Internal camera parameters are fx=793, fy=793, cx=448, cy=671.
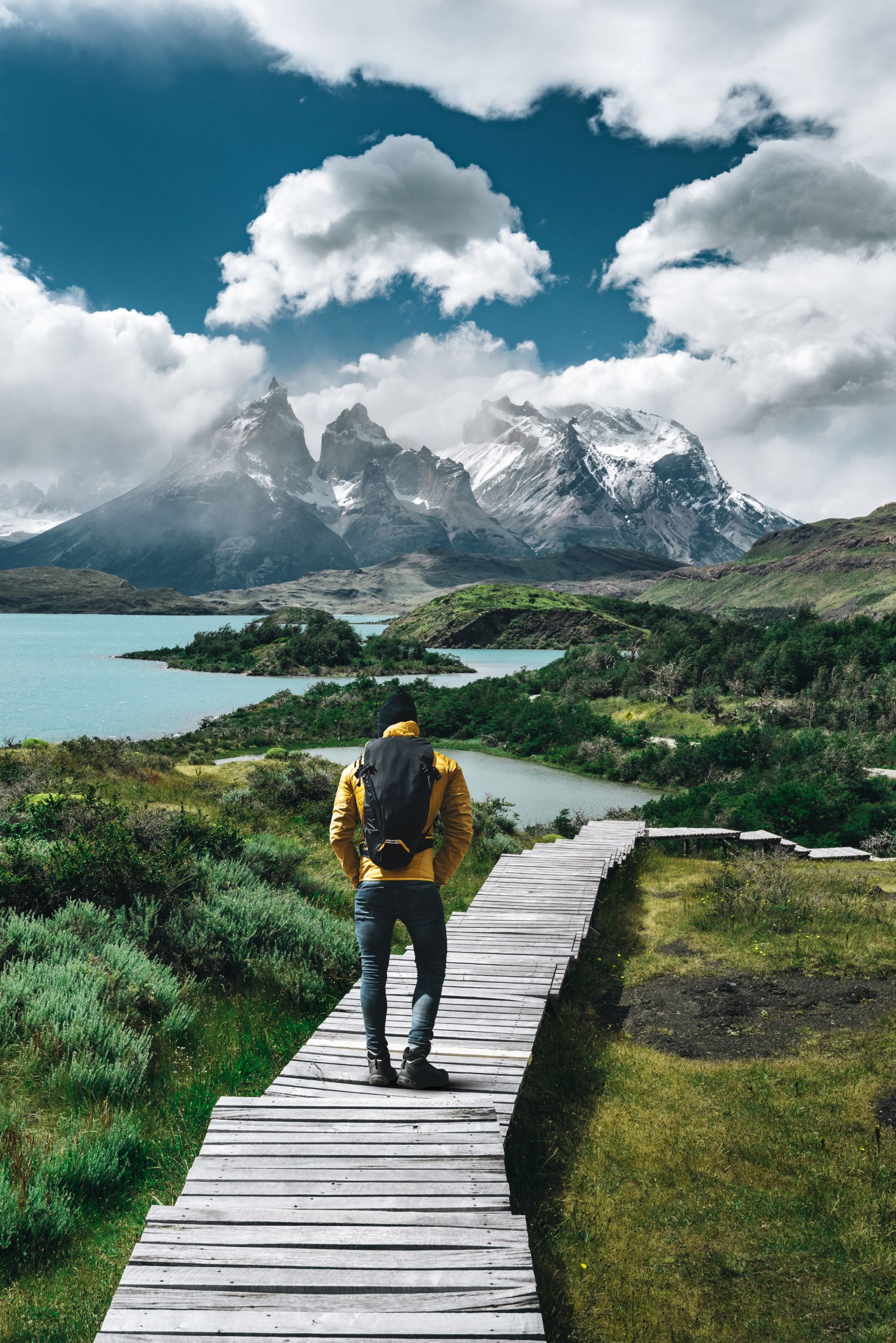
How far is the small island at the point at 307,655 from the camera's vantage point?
71.0 m

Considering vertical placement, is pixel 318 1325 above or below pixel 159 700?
above

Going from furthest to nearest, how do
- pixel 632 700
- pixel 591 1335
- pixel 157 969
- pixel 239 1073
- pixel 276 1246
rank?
1. pixel 632 700
2. pixel 157 969
3. pixel 239 1073
4. pixel 591 1335
5. pixel 276 1246

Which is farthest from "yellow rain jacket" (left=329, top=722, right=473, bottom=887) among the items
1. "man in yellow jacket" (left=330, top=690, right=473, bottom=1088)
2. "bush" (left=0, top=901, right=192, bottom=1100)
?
"bush" (left=0, top=901, right=192, bottom=1100)

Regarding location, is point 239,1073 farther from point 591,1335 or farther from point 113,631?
point 113,631

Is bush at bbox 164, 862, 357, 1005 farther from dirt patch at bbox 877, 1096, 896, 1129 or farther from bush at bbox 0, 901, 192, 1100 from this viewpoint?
dirt patch at bbox 877, 1096, 896, 1129

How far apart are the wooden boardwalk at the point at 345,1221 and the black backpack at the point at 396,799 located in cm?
146

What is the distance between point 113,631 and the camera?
458ft

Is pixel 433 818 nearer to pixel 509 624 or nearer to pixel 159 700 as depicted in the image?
pixel 159 700

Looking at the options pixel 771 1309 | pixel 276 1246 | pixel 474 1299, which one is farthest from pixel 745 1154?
pixel 276 1246

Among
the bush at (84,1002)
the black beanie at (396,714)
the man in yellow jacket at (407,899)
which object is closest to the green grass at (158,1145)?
the bush at (84,1002)

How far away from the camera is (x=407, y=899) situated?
4930mm

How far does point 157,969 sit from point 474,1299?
15.8 ft

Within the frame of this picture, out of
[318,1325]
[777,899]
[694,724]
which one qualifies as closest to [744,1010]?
[777,899]

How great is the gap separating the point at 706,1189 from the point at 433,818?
9.09 feet
